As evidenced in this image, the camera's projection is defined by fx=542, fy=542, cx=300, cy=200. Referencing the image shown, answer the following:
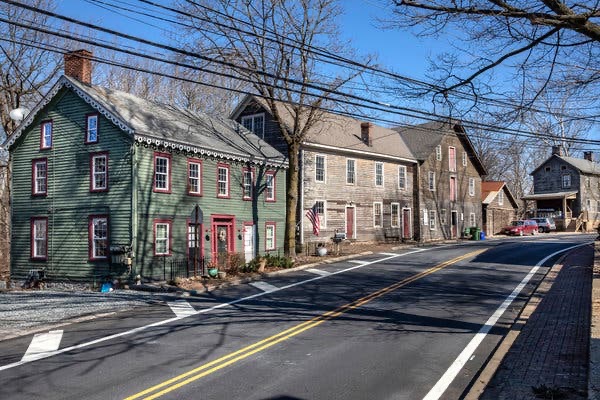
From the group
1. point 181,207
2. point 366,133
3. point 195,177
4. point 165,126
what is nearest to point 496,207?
point 366,133

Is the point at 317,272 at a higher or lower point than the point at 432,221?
lower

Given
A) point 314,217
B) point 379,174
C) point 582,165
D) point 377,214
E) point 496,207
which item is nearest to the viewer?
point 314,217

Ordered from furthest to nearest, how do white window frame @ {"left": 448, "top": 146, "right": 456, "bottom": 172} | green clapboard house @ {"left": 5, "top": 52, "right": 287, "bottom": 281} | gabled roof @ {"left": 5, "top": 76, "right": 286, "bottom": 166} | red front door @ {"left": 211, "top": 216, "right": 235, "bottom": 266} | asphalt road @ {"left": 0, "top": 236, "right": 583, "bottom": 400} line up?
white window frame @ {"left": 448, "top": 146, "right": 456, "bottom": 172}
red front door @ {"left": 211, "top": 216, "right": 235, "bottom": 266}
gabled roof @ {"left": 5, "top": 76, "right": 286, "bottom": 166}
green clapboard house @ {"left": 5, "top": 52, "right": 287, "bottom": 281}
asphalt road @ {"left": 0, "top": 236, "right": 583, "bottom": 400}

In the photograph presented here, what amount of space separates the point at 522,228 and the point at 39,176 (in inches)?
1639

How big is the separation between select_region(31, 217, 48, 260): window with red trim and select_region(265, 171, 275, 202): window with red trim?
10961 millimetres

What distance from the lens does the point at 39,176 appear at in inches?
977

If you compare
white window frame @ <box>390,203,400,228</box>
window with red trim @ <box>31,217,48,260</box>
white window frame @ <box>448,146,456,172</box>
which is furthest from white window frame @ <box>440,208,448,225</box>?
window with red trim @ <box>31,217,48,260</box>

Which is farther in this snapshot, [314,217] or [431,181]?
[431,181]

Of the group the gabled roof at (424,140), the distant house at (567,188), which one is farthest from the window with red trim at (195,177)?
the distant house at (567,188)

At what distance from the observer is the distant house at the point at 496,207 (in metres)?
52.6

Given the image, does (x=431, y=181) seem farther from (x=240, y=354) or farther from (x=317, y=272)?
(x=240, y=354)

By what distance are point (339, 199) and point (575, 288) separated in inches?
796

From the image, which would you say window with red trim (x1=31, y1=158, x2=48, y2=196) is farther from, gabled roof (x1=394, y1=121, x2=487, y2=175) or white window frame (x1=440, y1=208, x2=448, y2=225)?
white window frame (x1=440, y1=208, x2=448, y2=225)

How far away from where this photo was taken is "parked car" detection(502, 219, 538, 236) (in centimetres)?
5022
